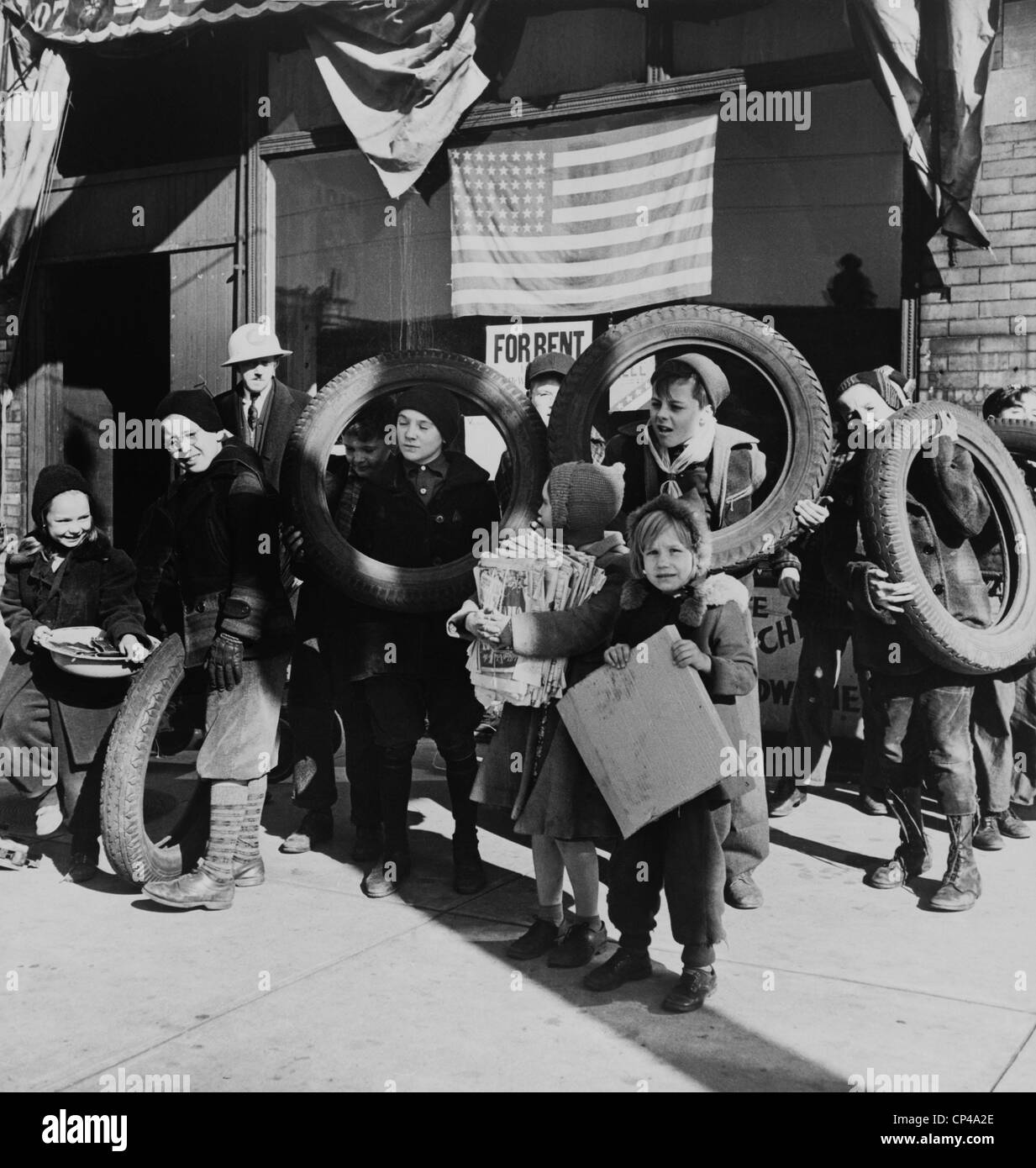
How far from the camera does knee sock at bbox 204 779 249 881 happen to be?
188 inches

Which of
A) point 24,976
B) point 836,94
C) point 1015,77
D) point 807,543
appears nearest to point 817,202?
point 836,94

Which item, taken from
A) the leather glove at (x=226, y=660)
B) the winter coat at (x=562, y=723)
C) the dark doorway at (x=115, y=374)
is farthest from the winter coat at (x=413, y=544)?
the dark doorway at (x=115, y=374)

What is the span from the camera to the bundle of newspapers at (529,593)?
4055mm

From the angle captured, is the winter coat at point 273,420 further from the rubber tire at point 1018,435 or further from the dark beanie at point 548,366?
the rubber tire at point 1018,435

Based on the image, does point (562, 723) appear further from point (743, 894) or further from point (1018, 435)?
point (1018, 435)

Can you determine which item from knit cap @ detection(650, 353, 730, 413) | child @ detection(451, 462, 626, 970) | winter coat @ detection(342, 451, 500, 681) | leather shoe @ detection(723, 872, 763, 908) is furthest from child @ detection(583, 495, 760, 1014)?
winter coat @ detection(342, 451, 500, 681)

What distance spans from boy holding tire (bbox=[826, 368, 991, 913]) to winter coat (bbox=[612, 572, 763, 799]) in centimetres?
101

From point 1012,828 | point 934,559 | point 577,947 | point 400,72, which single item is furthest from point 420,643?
point 400,72

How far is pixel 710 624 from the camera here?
151 inches

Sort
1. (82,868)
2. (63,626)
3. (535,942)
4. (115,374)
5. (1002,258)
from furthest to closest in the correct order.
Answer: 1. (115,374)
2. (1002,258)
3. (63,626)
4. (82,868)
5. (535,942)

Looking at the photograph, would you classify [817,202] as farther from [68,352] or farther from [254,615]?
[68,352]

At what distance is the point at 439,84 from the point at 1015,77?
3245mm

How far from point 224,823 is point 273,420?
2.00 m

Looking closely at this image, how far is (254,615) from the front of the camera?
480 centimetres
